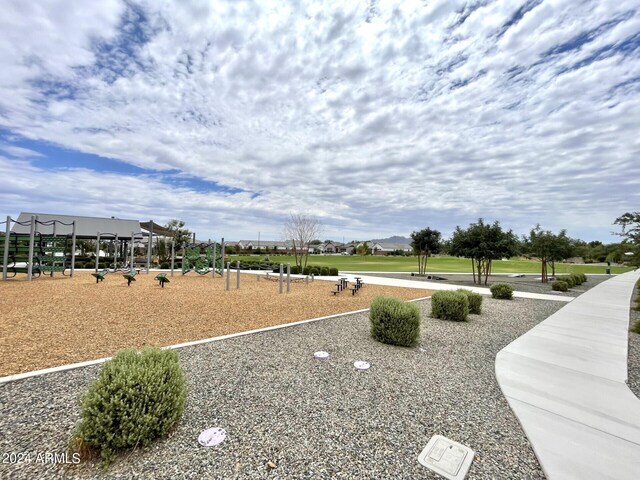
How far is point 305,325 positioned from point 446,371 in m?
3.32

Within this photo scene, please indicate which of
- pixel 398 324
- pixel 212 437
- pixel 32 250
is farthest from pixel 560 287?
pixel 32 250

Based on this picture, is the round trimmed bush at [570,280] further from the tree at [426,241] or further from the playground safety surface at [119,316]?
the playground safety surface at [119,316]

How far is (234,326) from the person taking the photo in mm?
6699

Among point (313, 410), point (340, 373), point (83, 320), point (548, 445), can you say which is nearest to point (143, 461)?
point (313, 410)

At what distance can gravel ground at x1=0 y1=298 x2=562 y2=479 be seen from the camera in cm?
242

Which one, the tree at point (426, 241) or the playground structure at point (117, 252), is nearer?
the playground structure at point (117, 252)

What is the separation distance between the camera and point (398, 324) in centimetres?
567

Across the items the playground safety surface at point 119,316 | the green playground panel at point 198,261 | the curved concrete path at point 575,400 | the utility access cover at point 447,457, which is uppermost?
the green playground panel at point 198,261

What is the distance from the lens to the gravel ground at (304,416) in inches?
95.4

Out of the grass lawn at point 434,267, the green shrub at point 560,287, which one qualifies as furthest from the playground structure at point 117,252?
the green shrub at point 560,287

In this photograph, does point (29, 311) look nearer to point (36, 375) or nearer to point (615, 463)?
point (36, 375)

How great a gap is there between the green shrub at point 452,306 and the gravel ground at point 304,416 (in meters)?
2.54

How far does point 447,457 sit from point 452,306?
5.76 metres

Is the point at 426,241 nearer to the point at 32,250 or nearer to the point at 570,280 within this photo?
the point at 570,280
